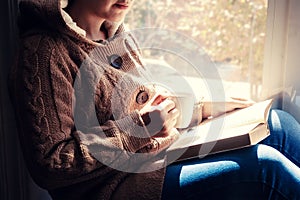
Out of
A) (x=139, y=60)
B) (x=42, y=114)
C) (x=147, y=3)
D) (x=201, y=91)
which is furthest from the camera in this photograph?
(x=147, y=3)

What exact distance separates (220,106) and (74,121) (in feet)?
1.32

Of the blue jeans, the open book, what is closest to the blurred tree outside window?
Result: the open book

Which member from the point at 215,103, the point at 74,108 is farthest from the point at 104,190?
the point at 215,103

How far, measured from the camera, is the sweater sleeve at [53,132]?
731mm

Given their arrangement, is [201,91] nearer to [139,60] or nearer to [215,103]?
[215,103]

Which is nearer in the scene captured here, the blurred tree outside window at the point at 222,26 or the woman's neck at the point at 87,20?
the woman's neck at the point at 87,20

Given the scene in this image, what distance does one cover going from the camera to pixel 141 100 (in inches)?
35.6

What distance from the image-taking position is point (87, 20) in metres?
0.90

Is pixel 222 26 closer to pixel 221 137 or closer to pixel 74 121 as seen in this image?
pixel 221 137

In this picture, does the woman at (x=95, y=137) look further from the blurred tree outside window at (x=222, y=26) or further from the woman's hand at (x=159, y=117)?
the blurred tree outside window at (x=222, y=26)

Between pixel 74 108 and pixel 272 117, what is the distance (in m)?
Result: 0.53

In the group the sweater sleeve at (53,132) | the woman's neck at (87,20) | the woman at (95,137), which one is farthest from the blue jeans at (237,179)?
the woman's neck at (87,20)

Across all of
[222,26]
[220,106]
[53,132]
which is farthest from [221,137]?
[222,26]

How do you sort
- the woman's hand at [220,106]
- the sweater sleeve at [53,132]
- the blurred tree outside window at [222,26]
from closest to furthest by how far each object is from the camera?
the sweater sleeve at [53,132] → the woman's hand at [220,106] → the blurred tree outside window at [222,26]
